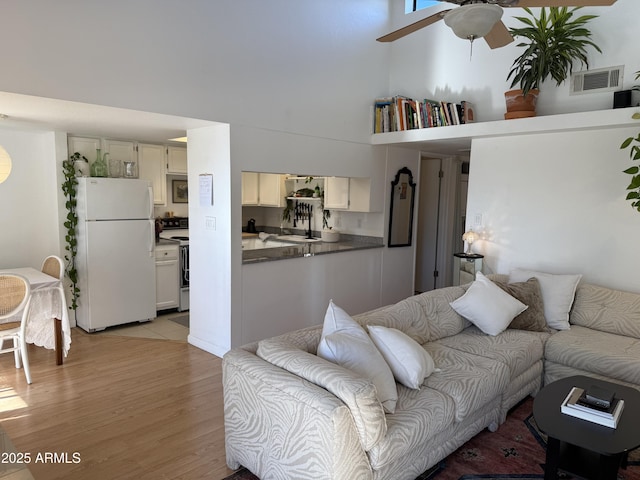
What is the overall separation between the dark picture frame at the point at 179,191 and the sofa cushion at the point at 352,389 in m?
4.30

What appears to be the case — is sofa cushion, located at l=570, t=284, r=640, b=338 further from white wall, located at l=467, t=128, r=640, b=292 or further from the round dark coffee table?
the round dark coffee table

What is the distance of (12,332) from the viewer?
334cm

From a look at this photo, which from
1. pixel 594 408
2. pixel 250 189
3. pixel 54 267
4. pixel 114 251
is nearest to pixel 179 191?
pixel 250 189

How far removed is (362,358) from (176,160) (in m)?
4.27

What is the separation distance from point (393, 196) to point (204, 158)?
240cm

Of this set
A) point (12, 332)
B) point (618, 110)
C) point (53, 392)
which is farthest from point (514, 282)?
point (12, 332)

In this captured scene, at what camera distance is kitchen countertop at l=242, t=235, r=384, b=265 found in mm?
4090

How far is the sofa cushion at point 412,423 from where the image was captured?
1853 millimetres

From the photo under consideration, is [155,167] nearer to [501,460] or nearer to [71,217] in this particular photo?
[71,217]

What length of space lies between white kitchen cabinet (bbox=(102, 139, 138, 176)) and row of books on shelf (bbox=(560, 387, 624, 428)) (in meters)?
4.64

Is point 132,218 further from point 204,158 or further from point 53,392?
point 53,392

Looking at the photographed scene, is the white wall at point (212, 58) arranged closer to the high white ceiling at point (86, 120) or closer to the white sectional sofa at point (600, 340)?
the high white ceiling at point (86, 120)

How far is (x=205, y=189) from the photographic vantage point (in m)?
3.96

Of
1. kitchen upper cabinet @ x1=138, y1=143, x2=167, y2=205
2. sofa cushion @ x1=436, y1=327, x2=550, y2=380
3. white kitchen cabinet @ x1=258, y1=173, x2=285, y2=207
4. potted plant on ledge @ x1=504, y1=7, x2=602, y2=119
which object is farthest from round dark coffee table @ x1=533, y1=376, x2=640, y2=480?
kitchen upper cabinet @ x1=138, y1=143, x2=167, y2=205
